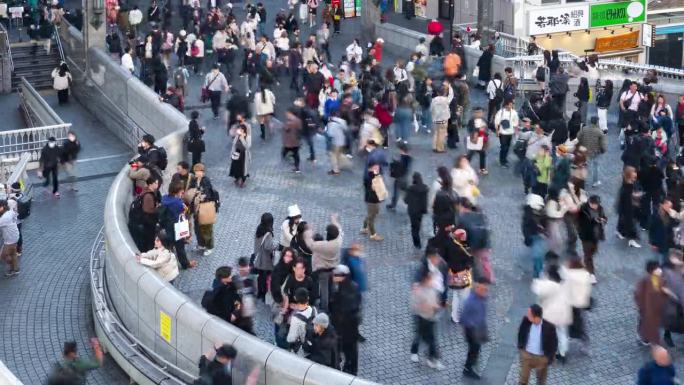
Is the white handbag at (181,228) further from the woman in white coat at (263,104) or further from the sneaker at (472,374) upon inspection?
the woman in white coat at (263,104)

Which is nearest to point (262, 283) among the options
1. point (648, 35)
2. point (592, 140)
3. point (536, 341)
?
point (536, 341)

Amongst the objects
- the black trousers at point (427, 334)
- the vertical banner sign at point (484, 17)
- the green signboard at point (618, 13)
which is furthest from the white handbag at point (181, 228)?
the green signboard at point (618, 13)

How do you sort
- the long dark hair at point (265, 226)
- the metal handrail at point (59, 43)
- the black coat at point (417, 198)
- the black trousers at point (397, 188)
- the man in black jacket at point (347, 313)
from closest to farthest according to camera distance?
the man in black jacket at point (347, 313)
the long dark hair at point (265, 226)
the black coat at point (417, 198)
the black trousers at point (397, 188)
the metal handrail at point (59, 43)

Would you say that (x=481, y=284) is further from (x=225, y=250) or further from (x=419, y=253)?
(x=225, y=250)

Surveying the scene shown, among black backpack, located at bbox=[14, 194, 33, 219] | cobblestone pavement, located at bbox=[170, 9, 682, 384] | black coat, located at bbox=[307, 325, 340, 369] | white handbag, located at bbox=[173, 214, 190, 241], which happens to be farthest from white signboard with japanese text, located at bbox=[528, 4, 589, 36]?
black coat, located at bbox=[307, 325, 340, 369]

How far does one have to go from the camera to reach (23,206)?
74.0 feet

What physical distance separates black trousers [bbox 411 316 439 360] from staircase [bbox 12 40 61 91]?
2457 centimetres

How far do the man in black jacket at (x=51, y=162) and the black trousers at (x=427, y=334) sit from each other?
11.6 meters

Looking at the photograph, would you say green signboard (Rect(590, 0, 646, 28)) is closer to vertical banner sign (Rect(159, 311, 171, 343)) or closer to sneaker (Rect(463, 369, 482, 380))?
sneaker (Rect(463, 369, 482, 380))

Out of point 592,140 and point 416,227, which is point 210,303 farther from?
point 592,140

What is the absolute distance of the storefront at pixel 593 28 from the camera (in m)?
37.9

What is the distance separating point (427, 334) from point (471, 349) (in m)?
0.55

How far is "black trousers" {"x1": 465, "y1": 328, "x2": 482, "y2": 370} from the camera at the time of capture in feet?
48.1

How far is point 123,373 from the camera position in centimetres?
1666
